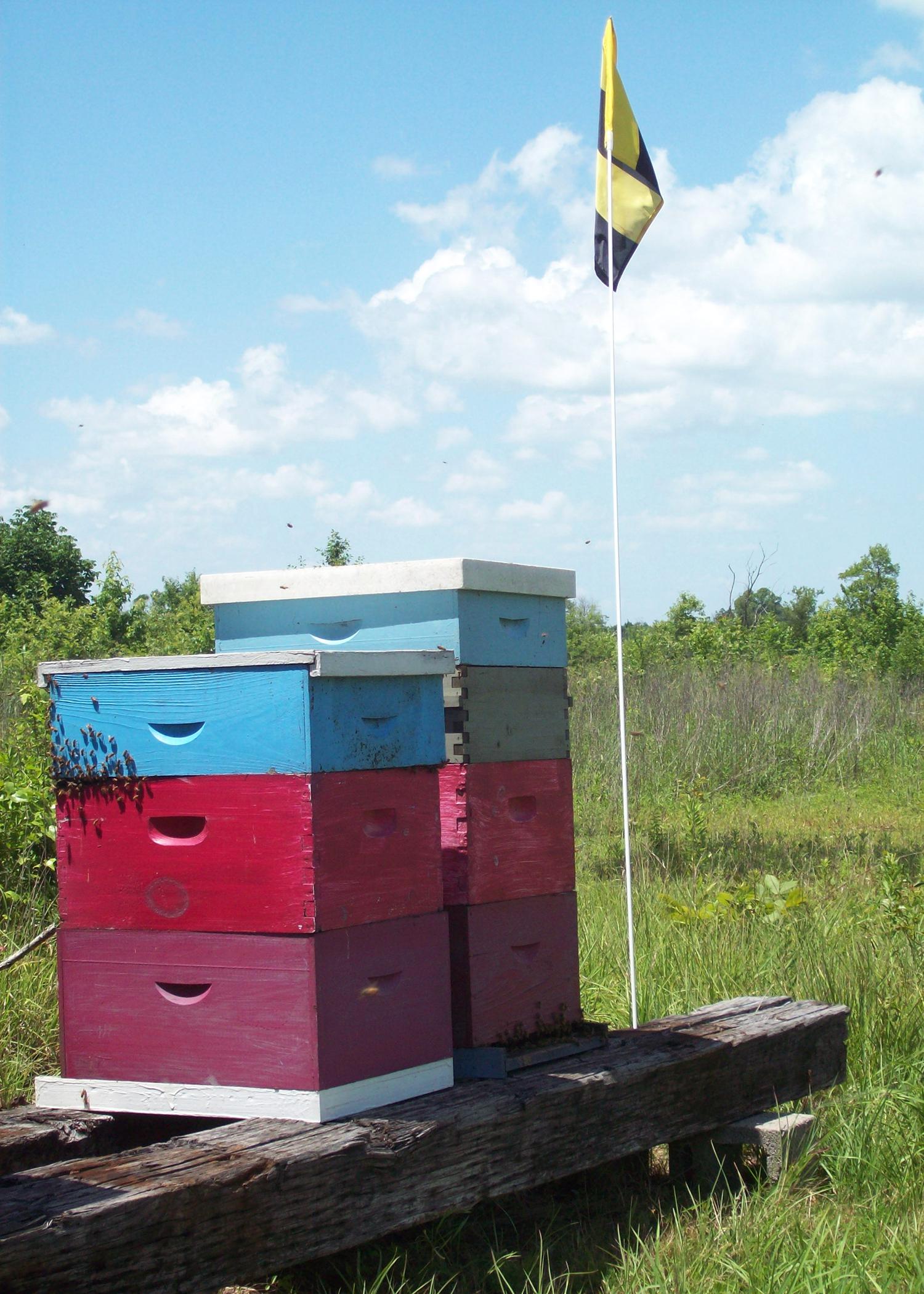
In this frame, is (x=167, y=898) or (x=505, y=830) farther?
(x=505, y=830)

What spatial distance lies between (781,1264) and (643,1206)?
52 cm

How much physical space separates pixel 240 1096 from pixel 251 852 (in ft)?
1.51

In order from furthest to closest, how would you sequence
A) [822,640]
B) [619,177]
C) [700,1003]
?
[822,640] → [619,177] → [700,1003]

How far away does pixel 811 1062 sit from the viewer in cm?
345

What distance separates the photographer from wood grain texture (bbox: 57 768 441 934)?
2.27 metres

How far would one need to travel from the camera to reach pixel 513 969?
2812mm

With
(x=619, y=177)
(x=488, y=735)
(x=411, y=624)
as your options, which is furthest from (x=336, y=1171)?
(x=619, y=177)

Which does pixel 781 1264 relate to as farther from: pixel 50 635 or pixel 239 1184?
pixel 50 635

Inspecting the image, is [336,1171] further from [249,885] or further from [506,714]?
[506,714]

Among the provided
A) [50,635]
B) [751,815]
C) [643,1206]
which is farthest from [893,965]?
[50,635]

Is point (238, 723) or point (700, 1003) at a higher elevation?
point (238, 723)

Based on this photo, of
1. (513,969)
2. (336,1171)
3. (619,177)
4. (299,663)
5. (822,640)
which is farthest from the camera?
(822,640)

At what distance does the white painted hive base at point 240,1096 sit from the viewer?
226 cm

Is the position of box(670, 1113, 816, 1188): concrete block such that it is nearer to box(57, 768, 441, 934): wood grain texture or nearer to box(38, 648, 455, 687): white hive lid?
box(57, 768, 441, 934): wood grain texture
